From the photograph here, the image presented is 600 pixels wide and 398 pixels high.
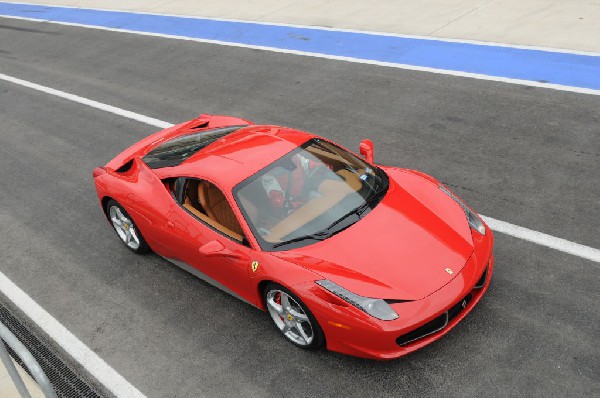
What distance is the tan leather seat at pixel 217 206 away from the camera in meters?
5.47

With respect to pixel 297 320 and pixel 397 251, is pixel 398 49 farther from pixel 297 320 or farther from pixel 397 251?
pixel 297 320

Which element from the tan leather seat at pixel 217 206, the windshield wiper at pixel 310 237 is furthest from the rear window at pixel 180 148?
the windshield wiper at pixel 310 237

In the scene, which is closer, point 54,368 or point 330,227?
point 330,227

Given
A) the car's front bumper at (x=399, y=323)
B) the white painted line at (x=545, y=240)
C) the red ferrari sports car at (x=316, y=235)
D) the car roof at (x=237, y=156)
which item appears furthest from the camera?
the white painted line at (x=545, y=240)

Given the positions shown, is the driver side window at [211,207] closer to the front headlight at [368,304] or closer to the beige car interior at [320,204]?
the beige car interior at [320,204]

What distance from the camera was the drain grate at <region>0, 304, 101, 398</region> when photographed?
517 cm

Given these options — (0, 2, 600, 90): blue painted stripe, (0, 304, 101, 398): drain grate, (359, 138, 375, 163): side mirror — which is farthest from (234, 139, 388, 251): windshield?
(0, 2, 600, 90): blue painted stripe

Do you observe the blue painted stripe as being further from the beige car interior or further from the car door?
the car door

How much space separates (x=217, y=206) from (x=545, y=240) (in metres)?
3.29

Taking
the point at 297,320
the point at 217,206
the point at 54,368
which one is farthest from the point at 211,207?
the point at 54,368

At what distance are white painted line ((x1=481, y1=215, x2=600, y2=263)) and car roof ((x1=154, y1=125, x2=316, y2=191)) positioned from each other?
2240 millimetres

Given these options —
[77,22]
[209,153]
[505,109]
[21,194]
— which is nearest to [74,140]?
[21,194]

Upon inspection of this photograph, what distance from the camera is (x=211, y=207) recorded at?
5.73 meters

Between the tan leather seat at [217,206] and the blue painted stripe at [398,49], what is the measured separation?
6.50 meters
